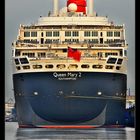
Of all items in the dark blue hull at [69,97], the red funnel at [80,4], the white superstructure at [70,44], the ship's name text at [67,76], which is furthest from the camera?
the red funnel at [80,4]

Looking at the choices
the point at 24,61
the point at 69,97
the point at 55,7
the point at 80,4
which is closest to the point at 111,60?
the point at 69,97

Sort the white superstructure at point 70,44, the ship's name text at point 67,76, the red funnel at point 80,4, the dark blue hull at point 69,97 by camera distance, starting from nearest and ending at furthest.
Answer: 1. the dark blue hull at point 69,97
2. the ship's name text at point 67,76
3. the white superstructure at point 70,44
4. the red funnel at point 80,4

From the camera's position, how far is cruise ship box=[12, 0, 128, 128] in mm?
47031

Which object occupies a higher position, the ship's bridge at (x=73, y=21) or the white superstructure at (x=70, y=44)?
the ship's bridge at (x=73, y=21)

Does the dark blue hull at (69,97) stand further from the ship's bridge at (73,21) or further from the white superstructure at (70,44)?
the ship's bridge at (73,21)

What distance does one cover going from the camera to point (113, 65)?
164 feet

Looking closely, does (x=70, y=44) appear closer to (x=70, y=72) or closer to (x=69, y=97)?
(x=70, y=72)

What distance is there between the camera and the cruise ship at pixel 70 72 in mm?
47031

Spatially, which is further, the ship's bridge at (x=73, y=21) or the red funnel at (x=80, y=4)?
the red funnel at (x=80, y=4)

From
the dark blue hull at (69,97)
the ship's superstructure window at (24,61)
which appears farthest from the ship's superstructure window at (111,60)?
the ship's superstructure window at (24,61)

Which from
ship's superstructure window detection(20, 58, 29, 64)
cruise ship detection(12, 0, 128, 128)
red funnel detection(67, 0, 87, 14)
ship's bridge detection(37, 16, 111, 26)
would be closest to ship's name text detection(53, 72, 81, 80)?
A: cruise ship detection(12, 0, 128, 128)

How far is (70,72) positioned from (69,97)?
1.92 m

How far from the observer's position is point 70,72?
48000 mm
